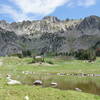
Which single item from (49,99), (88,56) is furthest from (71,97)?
(88,56)

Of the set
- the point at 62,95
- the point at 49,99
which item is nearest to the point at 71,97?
the point at 62,95

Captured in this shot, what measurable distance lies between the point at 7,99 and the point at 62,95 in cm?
587

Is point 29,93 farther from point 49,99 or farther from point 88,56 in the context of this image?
point 88,56

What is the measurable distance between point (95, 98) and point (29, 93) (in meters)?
7.02

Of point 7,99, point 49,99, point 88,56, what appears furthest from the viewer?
point 88,56

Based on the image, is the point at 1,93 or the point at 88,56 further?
the point at 88,56

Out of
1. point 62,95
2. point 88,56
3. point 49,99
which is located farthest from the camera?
point 88,56

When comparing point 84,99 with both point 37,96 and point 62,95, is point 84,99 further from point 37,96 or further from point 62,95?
point 37,96

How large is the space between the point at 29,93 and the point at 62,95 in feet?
11.5

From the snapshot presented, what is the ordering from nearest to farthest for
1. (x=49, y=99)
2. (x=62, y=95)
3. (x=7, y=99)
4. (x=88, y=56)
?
(x=7, y=99)
(x=49, y=99)
(x=62, y=95)
(x=88, y=56)

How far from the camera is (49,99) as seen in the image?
17844 millimetres

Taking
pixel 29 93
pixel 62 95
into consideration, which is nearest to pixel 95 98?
pixel 62 95

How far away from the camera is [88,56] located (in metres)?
162

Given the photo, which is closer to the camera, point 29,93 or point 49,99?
point 49,99
